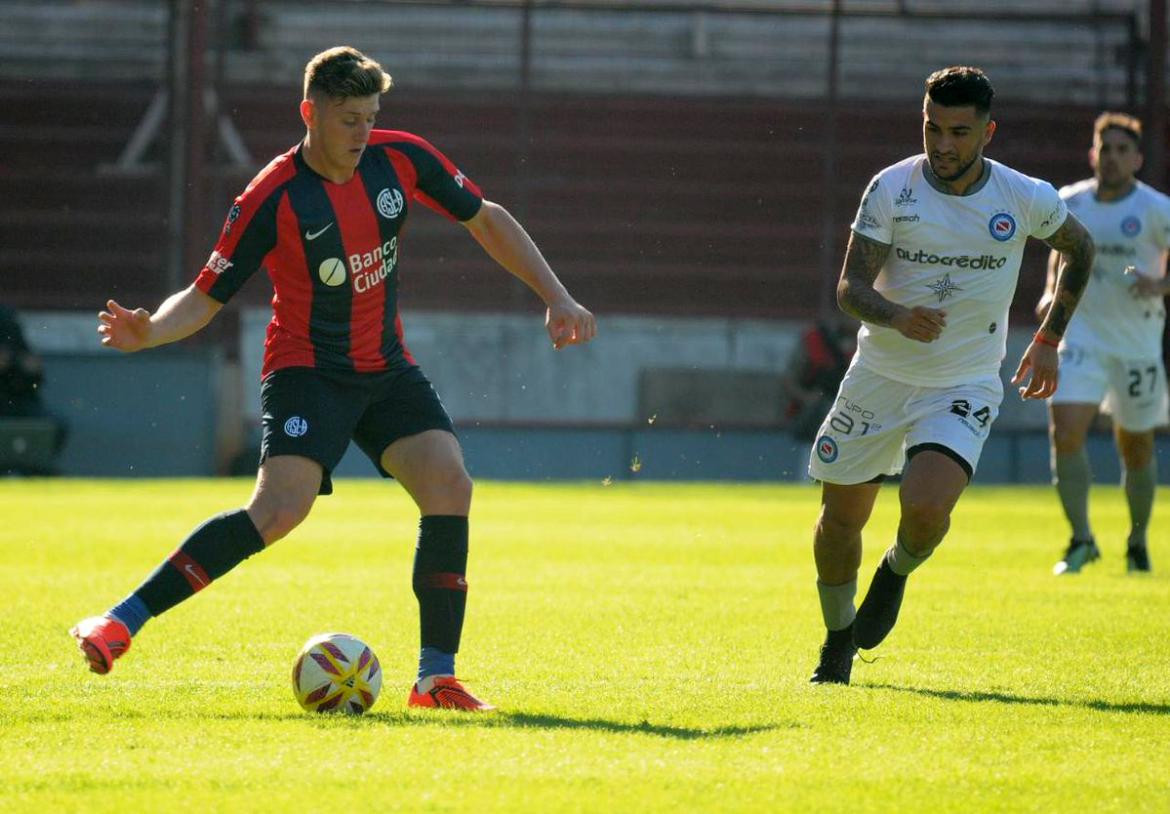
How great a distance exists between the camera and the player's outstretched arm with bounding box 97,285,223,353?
20.0 feet

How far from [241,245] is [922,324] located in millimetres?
2182

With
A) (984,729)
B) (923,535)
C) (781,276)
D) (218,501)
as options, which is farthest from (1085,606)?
(781,276)

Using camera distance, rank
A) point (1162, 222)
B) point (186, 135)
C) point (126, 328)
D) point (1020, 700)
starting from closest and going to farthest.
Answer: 1. point (126, 328)
2. point (1020, 700)
3. point (1162, 222)
4. point (186, 135)

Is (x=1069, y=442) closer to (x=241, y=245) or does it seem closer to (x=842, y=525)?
(x=842, y=525)

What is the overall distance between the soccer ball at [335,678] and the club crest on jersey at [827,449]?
1.83 metres

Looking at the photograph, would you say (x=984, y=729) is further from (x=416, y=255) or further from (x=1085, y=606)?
(x=416, y=255)

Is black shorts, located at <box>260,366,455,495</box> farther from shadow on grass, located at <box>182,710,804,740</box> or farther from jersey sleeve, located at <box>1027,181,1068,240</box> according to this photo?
jersey sleeve, located at <box>1027,181,1068,240</box>

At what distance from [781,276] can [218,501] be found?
11735 mm

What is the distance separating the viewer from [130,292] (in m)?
26.2

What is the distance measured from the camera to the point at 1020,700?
634cm

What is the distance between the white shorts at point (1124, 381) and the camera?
37.9ft

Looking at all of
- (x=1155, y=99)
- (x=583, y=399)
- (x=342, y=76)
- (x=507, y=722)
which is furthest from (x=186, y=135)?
(x=507, y=722)

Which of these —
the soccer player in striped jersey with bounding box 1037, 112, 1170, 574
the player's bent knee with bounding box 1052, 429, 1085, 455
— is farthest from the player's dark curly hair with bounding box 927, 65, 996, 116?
the player's bent knee with bounding box 1052, 429, 1085, 455

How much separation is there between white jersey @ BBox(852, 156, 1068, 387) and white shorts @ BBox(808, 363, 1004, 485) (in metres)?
0.05
